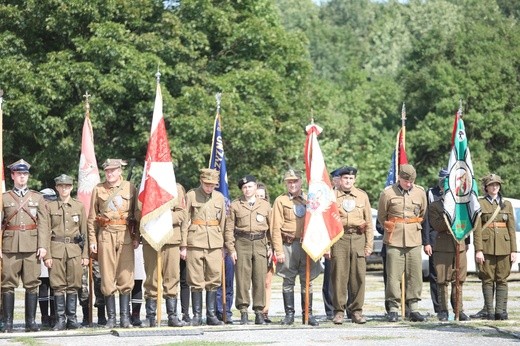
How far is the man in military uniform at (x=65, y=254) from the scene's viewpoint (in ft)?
52.1

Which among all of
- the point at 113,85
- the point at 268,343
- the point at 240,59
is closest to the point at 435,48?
the point at 240,59

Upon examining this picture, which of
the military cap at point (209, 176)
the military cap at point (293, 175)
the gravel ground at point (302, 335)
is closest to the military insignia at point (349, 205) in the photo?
the military cap at point (293, 175)

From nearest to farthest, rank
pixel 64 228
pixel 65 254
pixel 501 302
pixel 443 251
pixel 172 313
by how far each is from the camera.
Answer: pixel 172 313 → pixel 65 254 → pixel 64 228 → pixel 501 302 → pixel 443 251

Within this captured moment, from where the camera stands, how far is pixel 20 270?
15688 millimetres

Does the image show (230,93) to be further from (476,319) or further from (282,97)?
(476,319)

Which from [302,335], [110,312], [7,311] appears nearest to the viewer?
[302,335]

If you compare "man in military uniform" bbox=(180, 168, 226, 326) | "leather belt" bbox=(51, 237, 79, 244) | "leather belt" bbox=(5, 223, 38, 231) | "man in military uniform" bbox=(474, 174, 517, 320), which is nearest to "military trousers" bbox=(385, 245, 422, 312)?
"man in military uniform" bbox=(474, 174, 517, 320)

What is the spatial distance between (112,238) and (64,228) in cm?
68

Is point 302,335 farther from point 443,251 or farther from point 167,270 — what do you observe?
point 443,251

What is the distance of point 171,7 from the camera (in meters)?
37.8

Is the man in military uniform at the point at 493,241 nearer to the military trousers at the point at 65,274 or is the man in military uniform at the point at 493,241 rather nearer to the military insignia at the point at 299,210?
the military insignia at the point at 299,210

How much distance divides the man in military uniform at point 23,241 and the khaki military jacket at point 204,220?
72.7 inches

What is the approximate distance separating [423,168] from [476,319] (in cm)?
3471

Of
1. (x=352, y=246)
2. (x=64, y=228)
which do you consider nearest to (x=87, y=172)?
(x=64, y=228)
